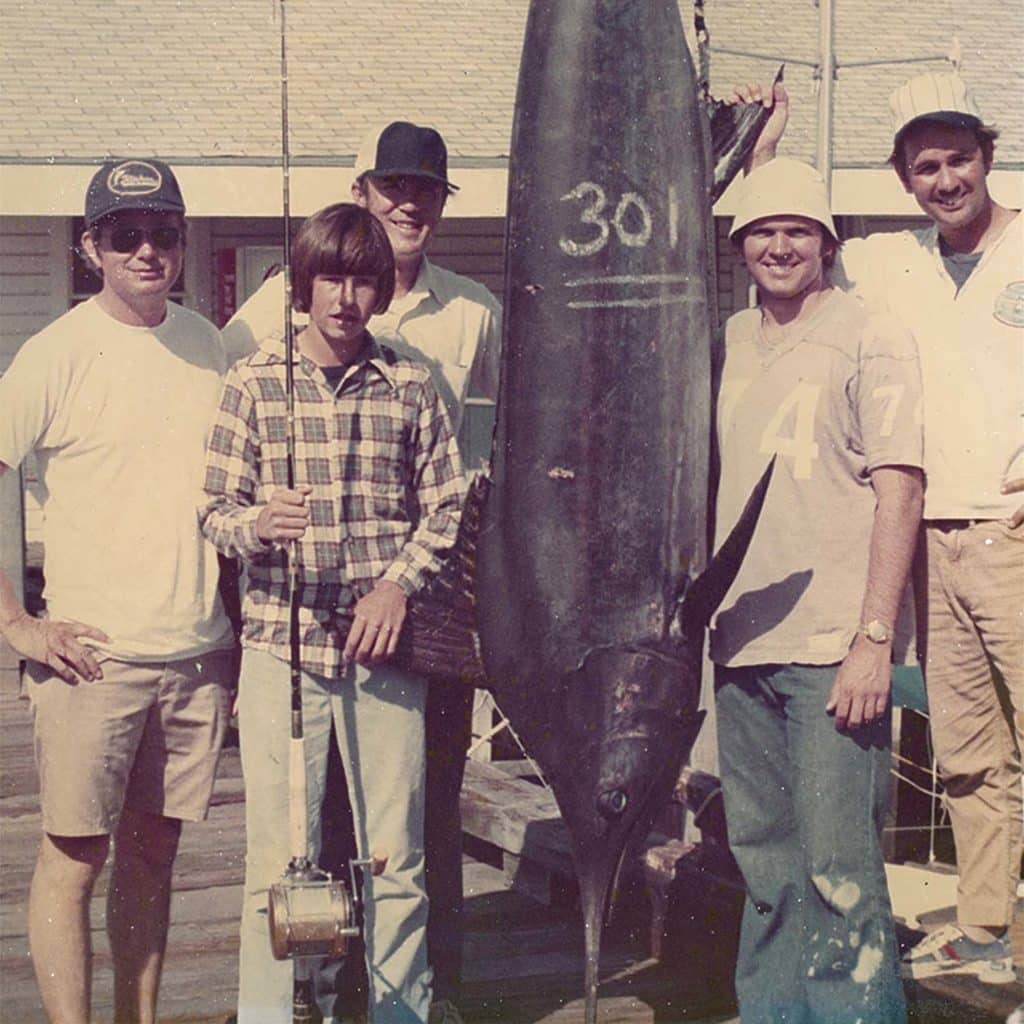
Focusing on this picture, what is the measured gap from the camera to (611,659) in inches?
99.8

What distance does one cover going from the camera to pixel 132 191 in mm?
2938

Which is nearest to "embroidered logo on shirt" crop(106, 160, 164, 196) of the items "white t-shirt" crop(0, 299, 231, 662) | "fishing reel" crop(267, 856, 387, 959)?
Result: "white t-shirt" crop(0, 299, 231, 662)

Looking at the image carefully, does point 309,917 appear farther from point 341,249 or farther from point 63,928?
point 341,249

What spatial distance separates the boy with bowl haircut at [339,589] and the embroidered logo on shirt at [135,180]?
0.95ft

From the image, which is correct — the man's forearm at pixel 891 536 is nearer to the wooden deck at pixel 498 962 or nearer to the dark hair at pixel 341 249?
the dark hair at pixel 341 249

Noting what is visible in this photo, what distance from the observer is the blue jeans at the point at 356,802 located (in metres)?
2.89

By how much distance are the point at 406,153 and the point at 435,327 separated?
343 millimetres

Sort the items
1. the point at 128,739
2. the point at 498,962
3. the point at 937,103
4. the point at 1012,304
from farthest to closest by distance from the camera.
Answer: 1. the point at 498,962
2. the point at 1012,304
3. the point at 937,103
4. the point at 128,739


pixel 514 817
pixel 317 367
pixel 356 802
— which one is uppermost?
pixel 317 367

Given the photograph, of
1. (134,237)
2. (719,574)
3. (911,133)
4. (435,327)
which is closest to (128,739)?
(134,237)

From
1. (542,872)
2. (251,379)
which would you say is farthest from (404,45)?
(251,379)

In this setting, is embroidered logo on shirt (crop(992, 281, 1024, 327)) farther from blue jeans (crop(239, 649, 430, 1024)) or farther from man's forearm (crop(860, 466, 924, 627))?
blue jeans (crop(239, 649, 430, 1024))

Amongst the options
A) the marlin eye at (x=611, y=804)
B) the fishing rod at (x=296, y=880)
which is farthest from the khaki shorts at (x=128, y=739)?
the marlin eye at (x=611, y=804)

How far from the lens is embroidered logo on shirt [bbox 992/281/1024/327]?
3217mm
